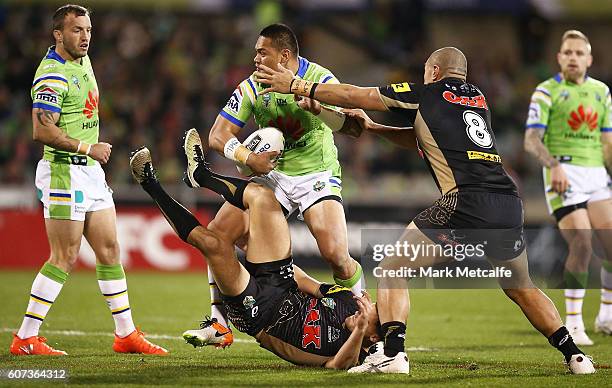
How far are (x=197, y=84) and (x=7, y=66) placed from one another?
4021mm

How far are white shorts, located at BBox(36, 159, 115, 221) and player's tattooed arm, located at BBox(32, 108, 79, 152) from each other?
13.6 inches

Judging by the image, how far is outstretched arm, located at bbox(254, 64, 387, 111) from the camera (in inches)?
287

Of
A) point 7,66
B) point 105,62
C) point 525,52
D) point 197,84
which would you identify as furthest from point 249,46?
point 525,52

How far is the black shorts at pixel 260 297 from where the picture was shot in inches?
290

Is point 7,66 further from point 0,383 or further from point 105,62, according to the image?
point 0,383

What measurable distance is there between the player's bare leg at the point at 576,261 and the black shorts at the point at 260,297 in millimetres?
3812

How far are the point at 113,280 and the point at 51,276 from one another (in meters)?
0.55

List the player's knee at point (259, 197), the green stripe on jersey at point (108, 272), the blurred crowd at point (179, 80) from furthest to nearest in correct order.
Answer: the blurred crowd at point (179, 80), the green stripe on jersey at point (108, 272), the player's knee at point (259, 197)

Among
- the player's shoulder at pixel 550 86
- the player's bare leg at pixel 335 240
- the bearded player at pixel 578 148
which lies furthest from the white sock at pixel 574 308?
the player's bare leg at pixel 335 240

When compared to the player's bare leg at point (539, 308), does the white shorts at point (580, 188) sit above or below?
above

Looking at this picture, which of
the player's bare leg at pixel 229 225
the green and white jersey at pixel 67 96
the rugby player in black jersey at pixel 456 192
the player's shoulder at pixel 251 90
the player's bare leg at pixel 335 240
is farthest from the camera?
the player's shoulder at pixel 251 90

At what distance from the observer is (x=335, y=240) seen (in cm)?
858

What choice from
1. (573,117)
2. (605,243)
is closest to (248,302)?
(605,243)

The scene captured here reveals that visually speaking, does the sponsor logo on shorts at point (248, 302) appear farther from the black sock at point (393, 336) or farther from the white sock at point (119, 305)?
the white sock at point (119, 305)
